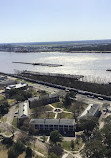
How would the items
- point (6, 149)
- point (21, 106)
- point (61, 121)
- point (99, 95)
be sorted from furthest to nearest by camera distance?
1. point (99, 95)
2. point (21, 106)
3. point (61, 121)
4. point (6, 149)

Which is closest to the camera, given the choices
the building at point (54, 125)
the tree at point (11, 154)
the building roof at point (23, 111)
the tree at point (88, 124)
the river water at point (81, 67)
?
the tree at point (11, 154)

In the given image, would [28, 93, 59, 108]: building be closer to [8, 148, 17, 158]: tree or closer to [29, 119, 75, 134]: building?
[29, 119, 75, 134]: building

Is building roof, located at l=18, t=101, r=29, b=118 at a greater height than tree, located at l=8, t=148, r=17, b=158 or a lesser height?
greater

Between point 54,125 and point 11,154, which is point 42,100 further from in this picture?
point 11,154

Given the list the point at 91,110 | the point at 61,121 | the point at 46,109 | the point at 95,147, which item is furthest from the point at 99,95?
the point at 95,147

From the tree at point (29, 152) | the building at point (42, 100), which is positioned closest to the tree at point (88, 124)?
the tree at point (29, 152)

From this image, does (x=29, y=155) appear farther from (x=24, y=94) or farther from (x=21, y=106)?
(x=24, y=94)

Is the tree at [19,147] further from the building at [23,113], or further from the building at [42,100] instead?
the building at [42,100]

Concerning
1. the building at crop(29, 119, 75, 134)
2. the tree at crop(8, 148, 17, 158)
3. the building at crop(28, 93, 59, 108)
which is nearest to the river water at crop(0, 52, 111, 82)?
the building at crop(28, 93, 59, 108)
